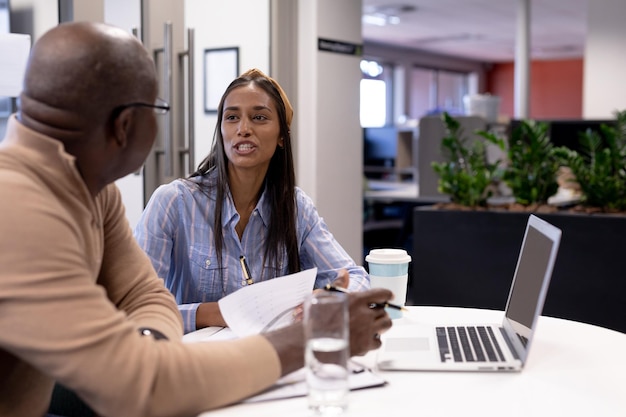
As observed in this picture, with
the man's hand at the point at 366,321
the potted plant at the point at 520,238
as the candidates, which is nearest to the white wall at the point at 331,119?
the potted plant at the point at 520,238

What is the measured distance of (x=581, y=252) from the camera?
9.98ft

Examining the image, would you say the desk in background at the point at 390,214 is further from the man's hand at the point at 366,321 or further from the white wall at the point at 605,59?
the man's hand at the point at 366,321

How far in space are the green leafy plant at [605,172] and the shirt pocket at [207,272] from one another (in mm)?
2023

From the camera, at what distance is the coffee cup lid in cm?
164

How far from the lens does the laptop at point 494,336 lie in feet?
4.02

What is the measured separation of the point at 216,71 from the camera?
3.62m

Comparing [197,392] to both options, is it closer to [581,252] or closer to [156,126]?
[156,126]

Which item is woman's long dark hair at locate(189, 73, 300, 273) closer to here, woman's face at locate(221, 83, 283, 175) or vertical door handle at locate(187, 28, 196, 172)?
woman's face at locate(221, 83, 283, 175)

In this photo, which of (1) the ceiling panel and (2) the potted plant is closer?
(2) the potted plant

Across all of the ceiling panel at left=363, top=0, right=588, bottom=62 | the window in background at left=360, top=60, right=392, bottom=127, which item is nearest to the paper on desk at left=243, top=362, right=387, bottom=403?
the ceiling panel at left=363, top=0, right=588, bottom=62

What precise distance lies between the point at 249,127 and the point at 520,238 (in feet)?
5.74

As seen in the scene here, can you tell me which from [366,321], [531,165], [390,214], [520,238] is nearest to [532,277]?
[366,321]

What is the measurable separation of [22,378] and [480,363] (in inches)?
30.1

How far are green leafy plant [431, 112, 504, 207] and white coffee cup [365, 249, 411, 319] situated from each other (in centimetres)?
177
